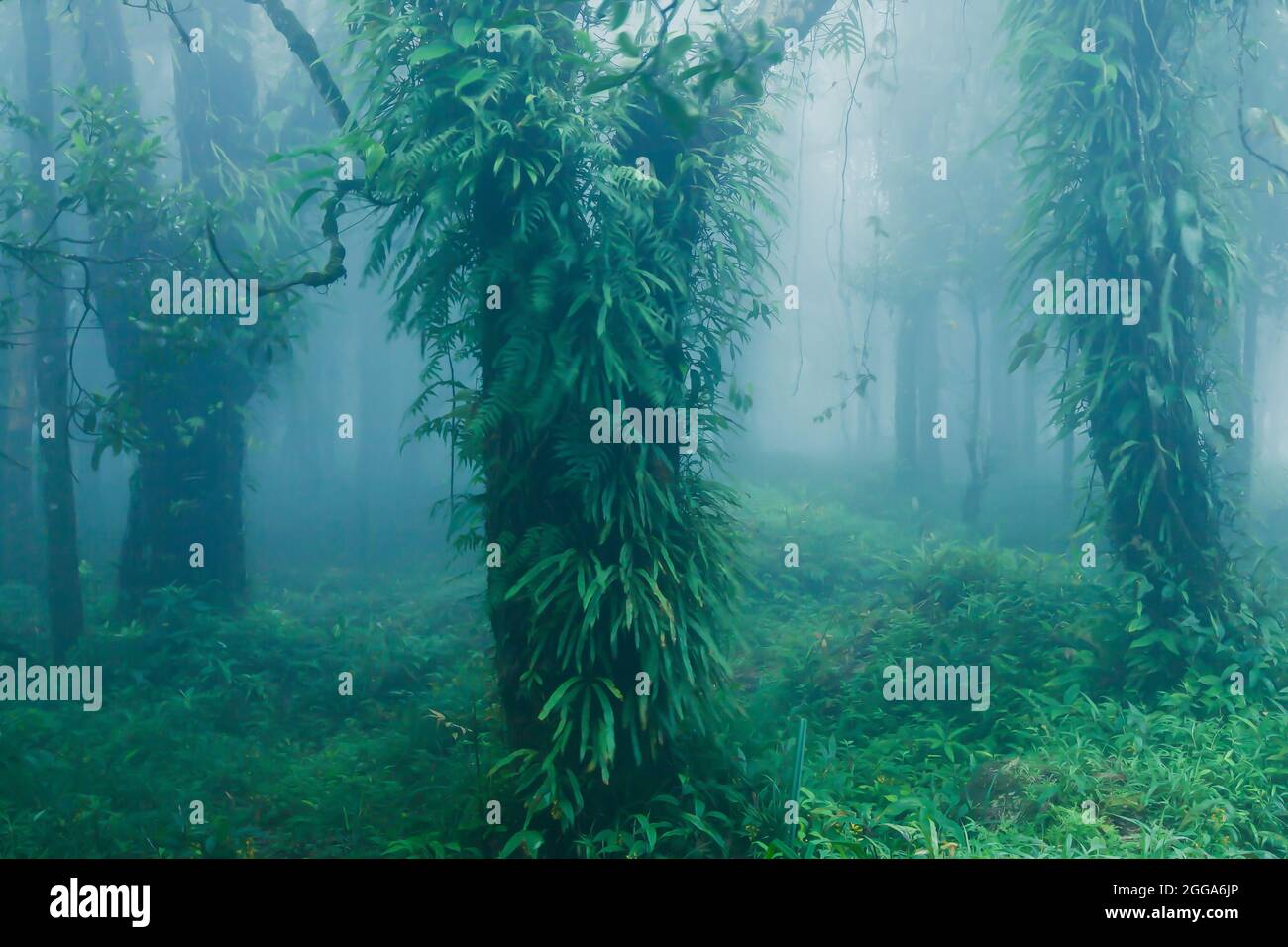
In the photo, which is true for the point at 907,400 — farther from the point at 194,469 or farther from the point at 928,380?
the point at 194,469

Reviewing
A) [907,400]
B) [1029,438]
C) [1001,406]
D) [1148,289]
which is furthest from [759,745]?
[1001,406]

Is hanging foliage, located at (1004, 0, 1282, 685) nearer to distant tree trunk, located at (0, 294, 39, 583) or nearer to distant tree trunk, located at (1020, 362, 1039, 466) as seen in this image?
distant tree trunk, located at (1020, 362, 1039, 466)

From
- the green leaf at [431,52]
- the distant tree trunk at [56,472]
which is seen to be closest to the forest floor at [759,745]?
the distant tree trunk at [56,472]

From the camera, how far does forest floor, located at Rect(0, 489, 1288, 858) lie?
12.8ft

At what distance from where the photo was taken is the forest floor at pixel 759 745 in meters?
3.91

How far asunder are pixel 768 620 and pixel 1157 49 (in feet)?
16.8

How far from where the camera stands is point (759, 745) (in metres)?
4.48

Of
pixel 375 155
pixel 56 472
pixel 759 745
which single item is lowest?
pixel 759 745

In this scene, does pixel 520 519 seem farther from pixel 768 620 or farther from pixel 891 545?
pixel 891 545

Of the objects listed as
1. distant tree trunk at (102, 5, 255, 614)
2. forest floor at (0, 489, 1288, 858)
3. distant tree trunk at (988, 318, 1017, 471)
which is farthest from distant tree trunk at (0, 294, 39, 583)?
distant tree trunk at (988, 318, 1017, 471)

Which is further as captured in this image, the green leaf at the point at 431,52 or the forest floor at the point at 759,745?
the forest floor at the point at 759,745

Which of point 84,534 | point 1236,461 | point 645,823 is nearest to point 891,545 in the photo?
point 1236,461

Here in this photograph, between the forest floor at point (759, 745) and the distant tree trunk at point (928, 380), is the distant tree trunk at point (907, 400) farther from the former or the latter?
the forest floor at point (759, 745)
